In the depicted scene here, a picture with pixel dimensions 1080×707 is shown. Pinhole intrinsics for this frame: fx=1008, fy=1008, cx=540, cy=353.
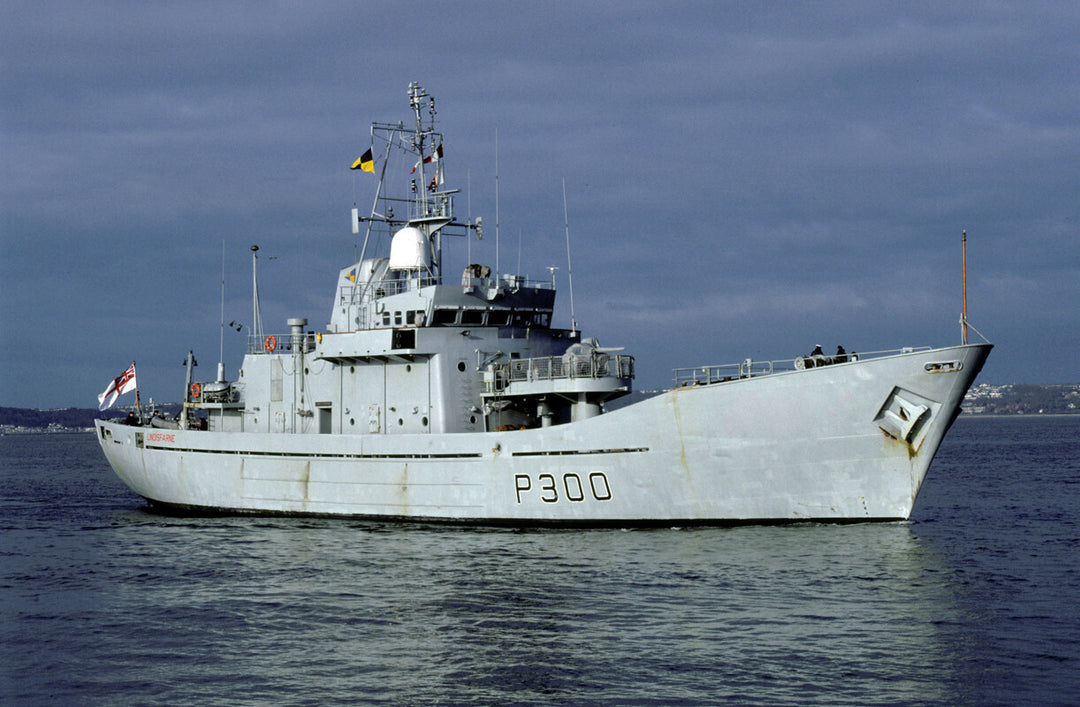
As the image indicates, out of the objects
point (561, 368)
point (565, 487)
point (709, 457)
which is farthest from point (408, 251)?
point (709, 457)

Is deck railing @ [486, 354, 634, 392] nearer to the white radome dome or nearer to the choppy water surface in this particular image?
the choppy water surface

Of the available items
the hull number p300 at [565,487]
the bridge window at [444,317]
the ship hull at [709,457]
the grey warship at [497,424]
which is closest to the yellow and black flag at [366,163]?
the grey warship at [497,424]

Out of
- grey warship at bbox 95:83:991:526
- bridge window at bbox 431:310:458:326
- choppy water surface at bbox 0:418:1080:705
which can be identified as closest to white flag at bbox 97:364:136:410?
grey warship at bbox 95:83:991:526

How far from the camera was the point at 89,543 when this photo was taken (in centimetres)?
2722

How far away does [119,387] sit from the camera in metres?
36.4

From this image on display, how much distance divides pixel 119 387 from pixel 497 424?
16577mm

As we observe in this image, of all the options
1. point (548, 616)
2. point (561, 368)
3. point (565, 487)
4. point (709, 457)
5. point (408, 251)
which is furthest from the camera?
point (408, 251)

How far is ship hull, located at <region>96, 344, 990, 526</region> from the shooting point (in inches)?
874

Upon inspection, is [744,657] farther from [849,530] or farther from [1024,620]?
[849,530]

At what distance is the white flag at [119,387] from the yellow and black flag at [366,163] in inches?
480

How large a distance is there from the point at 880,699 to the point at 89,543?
22.1m

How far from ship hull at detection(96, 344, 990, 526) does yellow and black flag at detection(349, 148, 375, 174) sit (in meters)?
8.94

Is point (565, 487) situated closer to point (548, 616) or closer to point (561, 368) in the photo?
point (561, 368)

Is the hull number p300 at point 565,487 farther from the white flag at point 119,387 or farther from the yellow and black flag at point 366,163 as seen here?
the white flag at point 119,387
